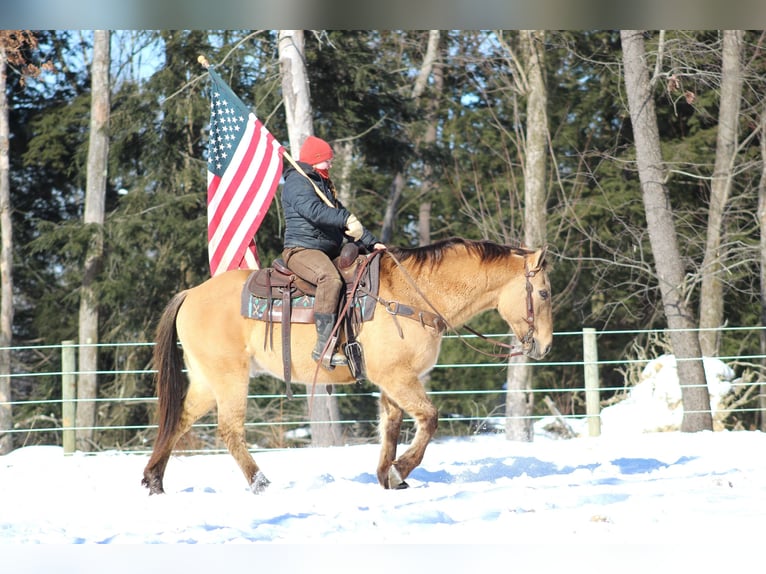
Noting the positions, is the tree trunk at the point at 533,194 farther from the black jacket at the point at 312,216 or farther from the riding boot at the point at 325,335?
the riding boot at the point at 325,335

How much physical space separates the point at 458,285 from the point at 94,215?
354 inches

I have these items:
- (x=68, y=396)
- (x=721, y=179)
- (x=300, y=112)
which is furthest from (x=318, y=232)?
(x=721, y=179)

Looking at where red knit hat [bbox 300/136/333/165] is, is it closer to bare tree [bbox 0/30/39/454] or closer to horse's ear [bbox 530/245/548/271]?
horse's ear [bbox 530/245/548/271]

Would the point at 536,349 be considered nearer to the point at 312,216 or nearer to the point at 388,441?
the point at 388,441

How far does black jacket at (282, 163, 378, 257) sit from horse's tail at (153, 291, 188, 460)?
1.04 m

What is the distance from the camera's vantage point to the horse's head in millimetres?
6164

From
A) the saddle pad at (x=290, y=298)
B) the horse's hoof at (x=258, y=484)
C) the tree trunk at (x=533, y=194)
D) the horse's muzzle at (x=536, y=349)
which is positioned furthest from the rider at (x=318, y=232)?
the tree trunk at (x=533, y=194)

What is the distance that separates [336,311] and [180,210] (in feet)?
26.7

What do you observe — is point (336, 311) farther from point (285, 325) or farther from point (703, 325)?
point (703, 325)

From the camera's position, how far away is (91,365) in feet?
44.6

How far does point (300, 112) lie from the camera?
10656 millimetres

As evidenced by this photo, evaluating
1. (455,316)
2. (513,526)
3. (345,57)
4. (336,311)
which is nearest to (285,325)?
(336,311)

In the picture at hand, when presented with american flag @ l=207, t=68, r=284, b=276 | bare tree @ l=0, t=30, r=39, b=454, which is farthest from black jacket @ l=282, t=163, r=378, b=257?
bare tree @ l=0, t=30, r=39, b=454

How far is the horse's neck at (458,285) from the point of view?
6.21 metres
